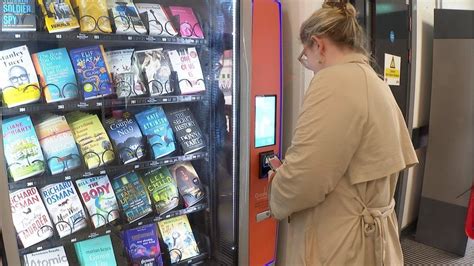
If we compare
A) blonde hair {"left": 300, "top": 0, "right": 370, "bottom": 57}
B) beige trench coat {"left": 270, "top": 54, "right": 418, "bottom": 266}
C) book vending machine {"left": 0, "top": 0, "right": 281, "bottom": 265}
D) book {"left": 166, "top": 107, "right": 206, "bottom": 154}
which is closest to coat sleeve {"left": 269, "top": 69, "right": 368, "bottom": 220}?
beige trench coat {"left": 270, "top": 54, "right": 418, "bottom": 266}

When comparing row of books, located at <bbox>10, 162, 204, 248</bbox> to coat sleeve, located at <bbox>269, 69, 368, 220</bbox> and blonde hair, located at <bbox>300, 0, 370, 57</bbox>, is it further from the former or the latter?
blonde hair, located at <bbox>300, 0, 370, 57</bbox>

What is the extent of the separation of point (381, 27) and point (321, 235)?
1.53 metres

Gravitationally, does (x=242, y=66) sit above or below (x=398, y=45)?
below

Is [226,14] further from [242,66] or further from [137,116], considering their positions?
[137,116]

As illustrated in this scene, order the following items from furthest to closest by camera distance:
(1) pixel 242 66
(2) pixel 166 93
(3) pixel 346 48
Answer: (2) pixel 166 93 < (1) pixel 242 66 < (3) pixel 346 48

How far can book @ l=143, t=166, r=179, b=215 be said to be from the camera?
1828mm

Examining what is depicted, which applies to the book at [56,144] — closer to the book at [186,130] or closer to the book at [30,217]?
the book at [30,217]

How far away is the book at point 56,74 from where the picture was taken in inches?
59.4

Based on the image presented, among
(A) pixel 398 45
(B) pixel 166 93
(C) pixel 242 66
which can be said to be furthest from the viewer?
(A) pixel 398 45

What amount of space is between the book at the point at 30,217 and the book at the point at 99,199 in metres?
0.17

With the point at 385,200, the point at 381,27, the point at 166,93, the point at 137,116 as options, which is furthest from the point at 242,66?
the point at 381,27

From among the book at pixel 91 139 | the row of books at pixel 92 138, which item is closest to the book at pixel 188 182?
the row of books at pixel 92 138

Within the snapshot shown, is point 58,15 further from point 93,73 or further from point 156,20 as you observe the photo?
point 156,20

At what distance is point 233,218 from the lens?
1853 millimetres
